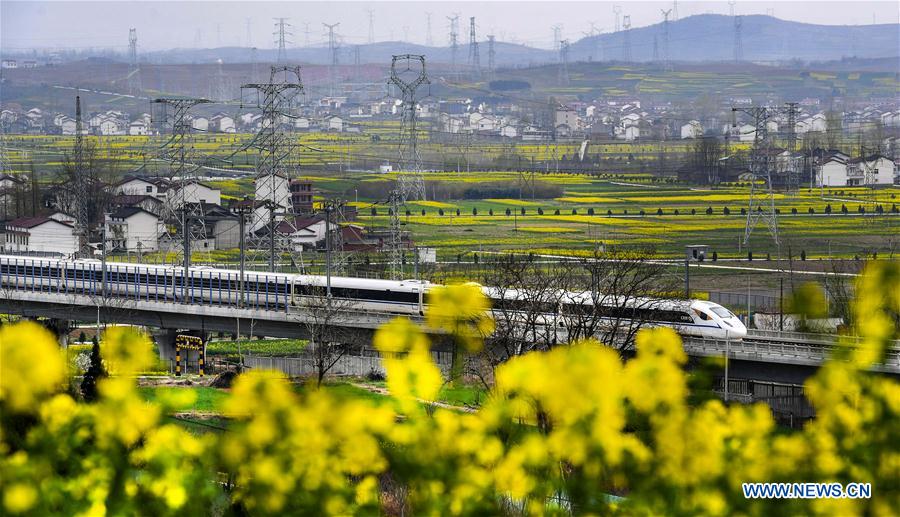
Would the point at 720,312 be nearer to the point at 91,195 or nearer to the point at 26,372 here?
the point at 26,372

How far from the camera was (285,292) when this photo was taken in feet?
64.0

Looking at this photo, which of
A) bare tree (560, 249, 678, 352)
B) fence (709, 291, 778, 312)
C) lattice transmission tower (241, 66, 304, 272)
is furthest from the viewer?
lattice transmission tower (241, 66, 304, 272)

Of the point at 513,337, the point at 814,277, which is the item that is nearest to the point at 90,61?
the point at 814,277

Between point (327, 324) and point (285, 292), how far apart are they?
1.71 meters

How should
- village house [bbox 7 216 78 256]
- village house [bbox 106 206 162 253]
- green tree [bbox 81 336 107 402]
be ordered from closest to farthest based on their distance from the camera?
green tree [bbox 81 336 107 402] < village house [bbox 7 216 78 256] < village house [bbox 106 206 162 253]

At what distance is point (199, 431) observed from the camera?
413 inches

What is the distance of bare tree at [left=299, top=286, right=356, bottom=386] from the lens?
17.6 m

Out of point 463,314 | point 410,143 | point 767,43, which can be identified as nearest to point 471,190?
point 410,143

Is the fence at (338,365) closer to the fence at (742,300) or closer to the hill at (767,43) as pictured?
the fence at (742,300)

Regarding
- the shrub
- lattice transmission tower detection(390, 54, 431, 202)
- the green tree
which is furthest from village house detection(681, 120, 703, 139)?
the shrub

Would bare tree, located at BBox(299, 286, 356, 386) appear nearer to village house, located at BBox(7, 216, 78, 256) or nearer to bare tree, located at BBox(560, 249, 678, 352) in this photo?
bare tree, located at BBox(560, 249, 678, 352)

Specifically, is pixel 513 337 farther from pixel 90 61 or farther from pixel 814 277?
pixel 90 61

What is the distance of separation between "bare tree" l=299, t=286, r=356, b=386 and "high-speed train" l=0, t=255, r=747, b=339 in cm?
10

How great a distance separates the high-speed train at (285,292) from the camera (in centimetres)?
1661
